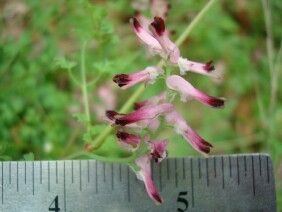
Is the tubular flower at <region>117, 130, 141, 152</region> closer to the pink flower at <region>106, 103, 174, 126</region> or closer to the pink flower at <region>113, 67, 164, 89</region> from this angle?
the pink flower at <region>106, 103, 174, 126</region>

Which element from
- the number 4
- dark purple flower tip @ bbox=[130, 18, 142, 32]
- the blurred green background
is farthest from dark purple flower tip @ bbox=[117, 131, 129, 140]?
the number 4

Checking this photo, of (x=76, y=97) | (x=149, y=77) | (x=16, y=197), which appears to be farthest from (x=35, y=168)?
(x=76, y=97)

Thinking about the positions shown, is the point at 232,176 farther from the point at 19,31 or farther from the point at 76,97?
the point at 19,31

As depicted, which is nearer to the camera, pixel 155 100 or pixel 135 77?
pixel 135 77

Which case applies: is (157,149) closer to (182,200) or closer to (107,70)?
(182,200)

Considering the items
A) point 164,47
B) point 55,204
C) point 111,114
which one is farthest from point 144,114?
point 55,204

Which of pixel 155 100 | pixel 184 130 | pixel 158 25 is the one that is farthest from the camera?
pixel 155 100

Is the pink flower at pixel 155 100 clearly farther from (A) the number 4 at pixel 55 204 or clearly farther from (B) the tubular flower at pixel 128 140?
(A) the number 4 at pixel 55 204

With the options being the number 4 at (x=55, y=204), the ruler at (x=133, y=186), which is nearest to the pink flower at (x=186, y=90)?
the ruler at (x=133, y=186)
